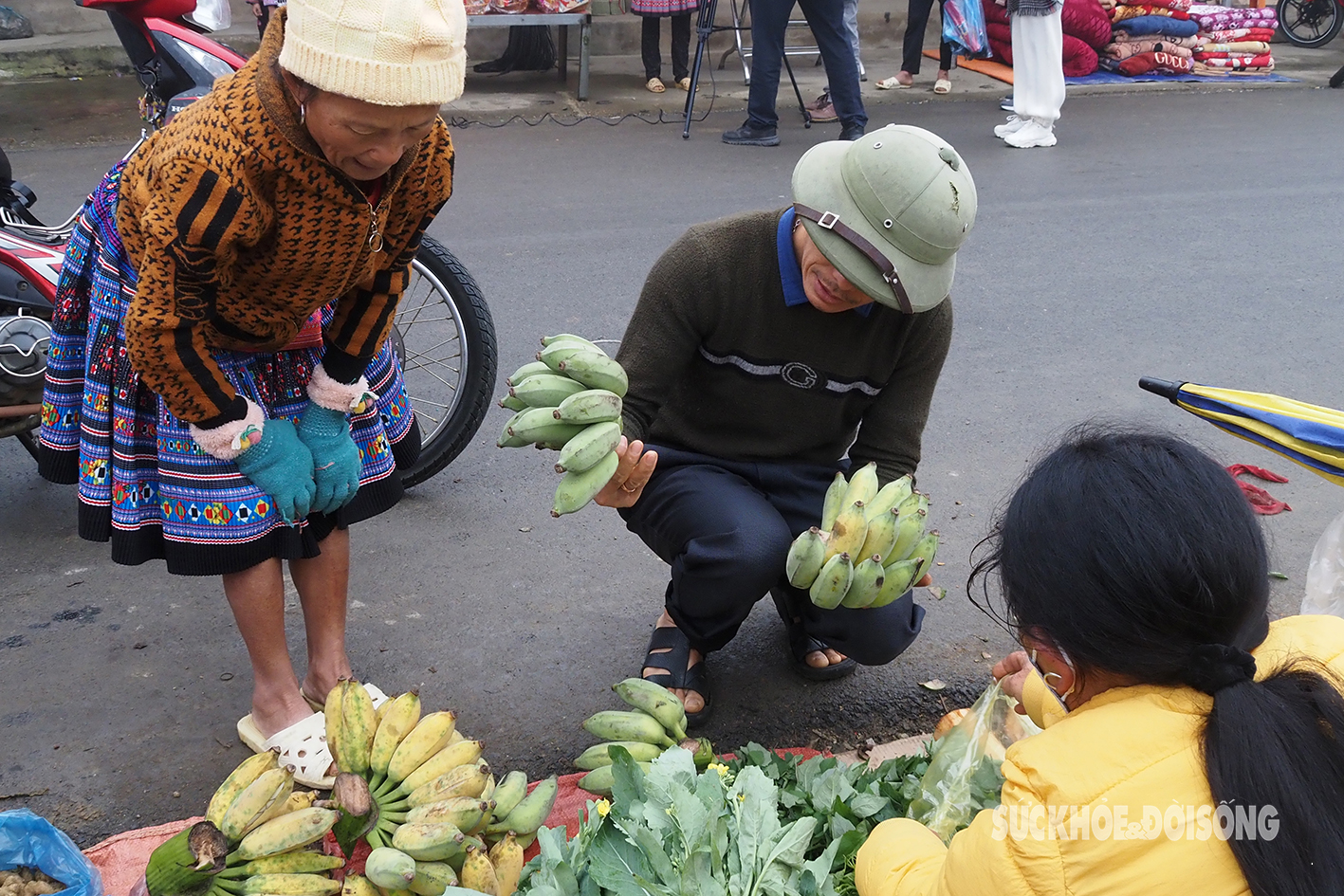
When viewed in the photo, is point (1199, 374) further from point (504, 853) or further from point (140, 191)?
point (140, 191)

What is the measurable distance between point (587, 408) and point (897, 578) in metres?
0.71

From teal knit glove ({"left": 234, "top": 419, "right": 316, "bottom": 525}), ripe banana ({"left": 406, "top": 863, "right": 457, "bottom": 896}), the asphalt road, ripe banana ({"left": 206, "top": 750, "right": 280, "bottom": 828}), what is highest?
teal knit glove ({"left": 234, "top": 419, "right": 316, "bottom": 525})

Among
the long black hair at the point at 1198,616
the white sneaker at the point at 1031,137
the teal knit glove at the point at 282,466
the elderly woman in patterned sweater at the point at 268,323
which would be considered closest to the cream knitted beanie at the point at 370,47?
the elderly woman in patterned sweater at the point at 268,323

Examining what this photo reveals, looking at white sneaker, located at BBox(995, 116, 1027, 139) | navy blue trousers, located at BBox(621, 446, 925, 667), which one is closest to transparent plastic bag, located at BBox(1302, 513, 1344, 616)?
navy blue trousers, located at BBox(621, 446, 925, 667)

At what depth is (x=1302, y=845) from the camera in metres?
1.41

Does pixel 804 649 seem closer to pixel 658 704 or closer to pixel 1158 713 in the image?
pixel 658 704

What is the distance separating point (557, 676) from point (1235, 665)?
5.82 feet

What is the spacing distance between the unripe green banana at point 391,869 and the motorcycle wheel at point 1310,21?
15.1 meters

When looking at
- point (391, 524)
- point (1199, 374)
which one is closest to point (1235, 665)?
point (391, 524)

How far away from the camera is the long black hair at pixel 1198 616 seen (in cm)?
141

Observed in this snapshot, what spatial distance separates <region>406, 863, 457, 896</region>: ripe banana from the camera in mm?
1847

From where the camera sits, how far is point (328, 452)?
230cm

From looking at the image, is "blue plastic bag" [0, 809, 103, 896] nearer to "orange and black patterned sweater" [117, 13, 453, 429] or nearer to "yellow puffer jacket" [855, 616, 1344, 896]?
"orange and black patterned sweater" [117, 13, 453, 429]

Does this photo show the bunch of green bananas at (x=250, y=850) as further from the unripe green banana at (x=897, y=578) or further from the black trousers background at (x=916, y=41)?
the black trousers background at (x=916, y=41)
